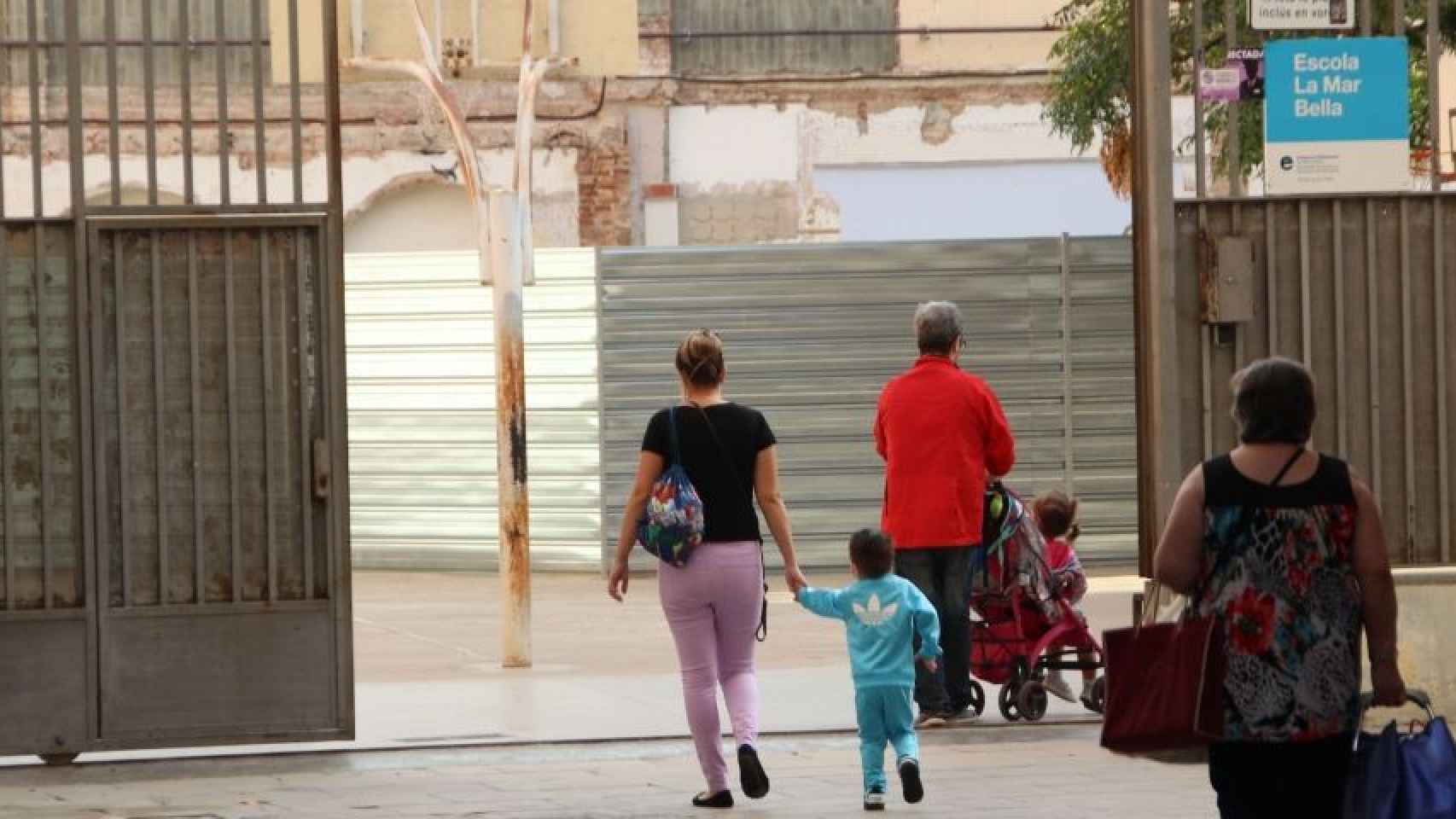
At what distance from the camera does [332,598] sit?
1113cm

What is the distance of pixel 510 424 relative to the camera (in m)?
15.0

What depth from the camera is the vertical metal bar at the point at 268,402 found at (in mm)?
11094

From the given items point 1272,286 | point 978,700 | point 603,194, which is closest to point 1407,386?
point 1272,286

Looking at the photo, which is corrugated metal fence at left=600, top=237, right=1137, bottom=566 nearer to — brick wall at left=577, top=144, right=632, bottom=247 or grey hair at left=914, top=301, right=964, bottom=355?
grey hair at left=914, top=301, right=964, bottom=355

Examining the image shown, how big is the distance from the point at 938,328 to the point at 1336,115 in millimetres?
1839

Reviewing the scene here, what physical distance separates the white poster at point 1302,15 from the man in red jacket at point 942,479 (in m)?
1.78

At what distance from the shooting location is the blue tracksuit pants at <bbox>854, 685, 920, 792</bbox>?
9406 mm

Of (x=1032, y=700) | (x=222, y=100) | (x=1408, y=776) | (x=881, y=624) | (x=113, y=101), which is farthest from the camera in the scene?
(x=1032, y=700)

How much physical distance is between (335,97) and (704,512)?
2.48 meters

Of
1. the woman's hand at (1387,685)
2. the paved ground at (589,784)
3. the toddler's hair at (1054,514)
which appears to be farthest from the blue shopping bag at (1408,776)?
the toddler's hair at (1054,514)

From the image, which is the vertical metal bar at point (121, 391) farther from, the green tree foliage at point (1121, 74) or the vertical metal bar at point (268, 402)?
the green tree foliage at point (1121, 74)

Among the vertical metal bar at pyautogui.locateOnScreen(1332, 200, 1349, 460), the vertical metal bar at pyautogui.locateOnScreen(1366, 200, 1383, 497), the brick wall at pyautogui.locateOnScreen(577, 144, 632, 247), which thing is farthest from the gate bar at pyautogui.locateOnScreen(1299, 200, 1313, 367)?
the brick wall at pyautogui.locateOnScreen(577, 144, 632, 247)

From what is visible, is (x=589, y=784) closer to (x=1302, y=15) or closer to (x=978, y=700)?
(x=978, y=700)

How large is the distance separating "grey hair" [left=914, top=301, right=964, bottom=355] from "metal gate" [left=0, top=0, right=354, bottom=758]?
2.44 metres
